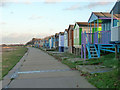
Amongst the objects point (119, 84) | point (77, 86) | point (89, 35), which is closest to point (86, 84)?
point (77, 86)

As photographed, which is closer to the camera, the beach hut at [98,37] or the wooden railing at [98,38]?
the wooden railing at [98,38]

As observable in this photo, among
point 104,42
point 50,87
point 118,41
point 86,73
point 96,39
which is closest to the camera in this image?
point 50,87

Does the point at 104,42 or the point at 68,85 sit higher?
the point at 104,42

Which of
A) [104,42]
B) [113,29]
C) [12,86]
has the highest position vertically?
[113,29]

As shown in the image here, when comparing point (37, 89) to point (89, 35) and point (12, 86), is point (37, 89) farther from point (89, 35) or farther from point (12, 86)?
point (89, 35)

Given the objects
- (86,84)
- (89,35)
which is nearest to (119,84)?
(86,84)

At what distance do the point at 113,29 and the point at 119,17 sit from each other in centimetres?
336

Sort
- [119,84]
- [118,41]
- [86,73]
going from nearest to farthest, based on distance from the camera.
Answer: [119,84]
[86,73]
[118,41]

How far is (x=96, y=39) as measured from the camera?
13.4 meters

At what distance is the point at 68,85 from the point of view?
5910 mm

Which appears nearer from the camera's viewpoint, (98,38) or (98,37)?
(98,38)

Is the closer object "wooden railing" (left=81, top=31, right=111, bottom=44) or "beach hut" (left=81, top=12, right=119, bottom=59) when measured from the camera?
"wooden railing" (left=81, top=31, right=111, bottom=44)

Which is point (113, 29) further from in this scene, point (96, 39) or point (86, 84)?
point (86, 84)

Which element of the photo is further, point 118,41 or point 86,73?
point 118,41
